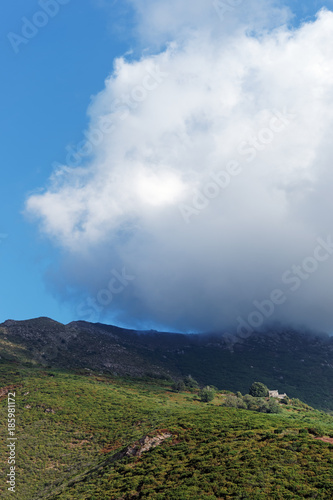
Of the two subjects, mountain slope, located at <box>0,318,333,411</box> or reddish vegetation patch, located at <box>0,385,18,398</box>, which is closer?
reddish vegetation patch, located at <box>0,385,18,398</box>

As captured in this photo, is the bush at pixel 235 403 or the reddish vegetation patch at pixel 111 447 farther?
the bush at pixel 235 403

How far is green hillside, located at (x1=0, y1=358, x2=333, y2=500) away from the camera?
32.8m

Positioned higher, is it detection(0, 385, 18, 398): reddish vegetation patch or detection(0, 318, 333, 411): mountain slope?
detection(0, 318, 333, 411): mountain slope

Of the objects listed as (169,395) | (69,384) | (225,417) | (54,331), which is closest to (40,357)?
(54,331)

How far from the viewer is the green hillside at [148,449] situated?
32844 millimetres

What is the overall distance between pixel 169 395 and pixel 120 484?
54.5 m

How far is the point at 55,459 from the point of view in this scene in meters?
57.3

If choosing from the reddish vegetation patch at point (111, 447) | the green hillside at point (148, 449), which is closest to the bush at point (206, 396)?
the green hillside at point (148, 449)

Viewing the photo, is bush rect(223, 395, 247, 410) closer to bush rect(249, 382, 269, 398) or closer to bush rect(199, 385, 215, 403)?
bush rect(199, 385, 215, 403)

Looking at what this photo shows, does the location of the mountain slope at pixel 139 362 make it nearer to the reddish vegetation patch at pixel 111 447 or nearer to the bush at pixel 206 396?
the bush at pixel 206 396

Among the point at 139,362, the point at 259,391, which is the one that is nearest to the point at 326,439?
the point at 259,391

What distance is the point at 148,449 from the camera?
47.5m

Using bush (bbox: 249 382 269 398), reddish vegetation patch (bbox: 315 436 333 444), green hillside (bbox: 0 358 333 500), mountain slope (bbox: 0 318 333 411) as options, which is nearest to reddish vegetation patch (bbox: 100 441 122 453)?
green hillside (bbox: 0 358 333 500)

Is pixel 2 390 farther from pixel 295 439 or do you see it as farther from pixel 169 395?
pixel 295 439
